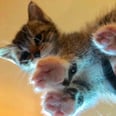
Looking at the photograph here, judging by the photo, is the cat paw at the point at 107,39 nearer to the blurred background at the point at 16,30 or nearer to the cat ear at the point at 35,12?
the cat ear at the point at 35,12

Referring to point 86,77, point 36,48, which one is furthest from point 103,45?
point 36,48

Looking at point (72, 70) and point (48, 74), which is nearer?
point (48, 74)

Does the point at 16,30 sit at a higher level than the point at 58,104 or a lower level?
lower

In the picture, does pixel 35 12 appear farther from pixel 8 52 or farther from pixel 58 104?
pixel 58 104

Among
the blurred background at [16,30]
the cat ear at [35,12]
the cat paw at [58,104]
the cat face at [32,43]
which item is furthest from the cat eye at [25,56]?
the blurred background at [16,30]

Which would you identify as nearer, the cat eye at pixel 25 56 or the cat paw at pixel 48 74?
the cat paw at pixel 48 74

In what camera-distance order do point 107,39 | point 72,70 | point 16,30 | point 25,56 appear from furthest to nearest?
point 16,30 < point 25,56 < point 72,70 < point 107,39

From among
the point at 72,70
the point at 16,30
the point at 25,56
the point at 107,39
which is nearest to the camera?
the point at 107,39

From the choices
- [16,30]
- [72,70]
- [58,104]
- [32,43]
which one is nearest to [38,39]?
[32,43]
